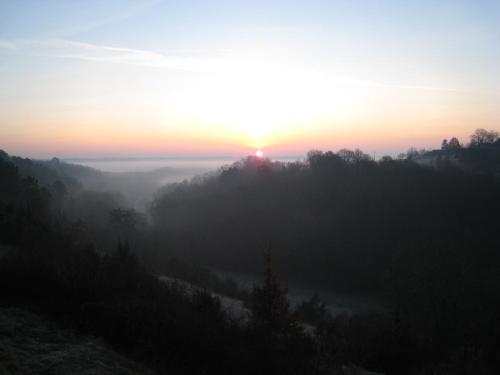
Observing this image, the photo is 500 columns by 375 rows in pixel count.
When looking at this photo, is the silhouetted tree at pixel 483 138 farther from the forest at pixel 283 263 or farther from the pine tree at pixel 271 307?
the pine tree at pixel 271 307

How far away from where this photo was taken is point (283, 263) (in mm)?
58719

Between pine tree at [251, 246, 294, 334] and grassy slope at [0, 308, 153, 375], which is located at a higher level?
grassy slope at [0, 308, 153, 375]

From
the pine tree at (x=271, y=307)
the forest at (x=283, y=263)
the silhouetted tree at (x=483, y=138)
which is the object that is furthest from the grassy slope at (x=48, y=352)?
the silhouetted tree at (x=483, y=138)

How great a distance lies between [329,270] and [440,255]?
24.4 m

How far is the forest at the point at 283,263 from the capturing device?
9.36m

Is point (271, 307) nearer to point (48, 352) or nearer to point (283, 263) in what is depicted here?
point (48, 352)

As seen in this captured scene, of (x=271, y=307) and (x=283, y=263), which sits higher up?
(x=271, y=307)

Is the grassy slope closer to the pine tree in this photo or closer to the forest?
the forest

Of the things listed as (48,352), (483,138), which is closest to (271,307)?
(48,352)

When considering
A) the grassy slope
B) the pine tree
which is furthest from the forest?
the grassy slope

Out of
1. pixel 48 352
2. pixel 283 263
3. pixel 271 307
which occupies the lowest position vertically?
pixel 283 263

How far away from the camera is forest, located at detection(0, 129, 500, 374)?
30.7 feet

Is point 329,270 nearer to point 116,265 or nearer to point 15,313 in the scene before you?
point 116,265

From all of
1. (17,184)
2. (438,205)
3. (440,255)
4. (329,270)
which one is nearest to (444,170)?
(438,205)
